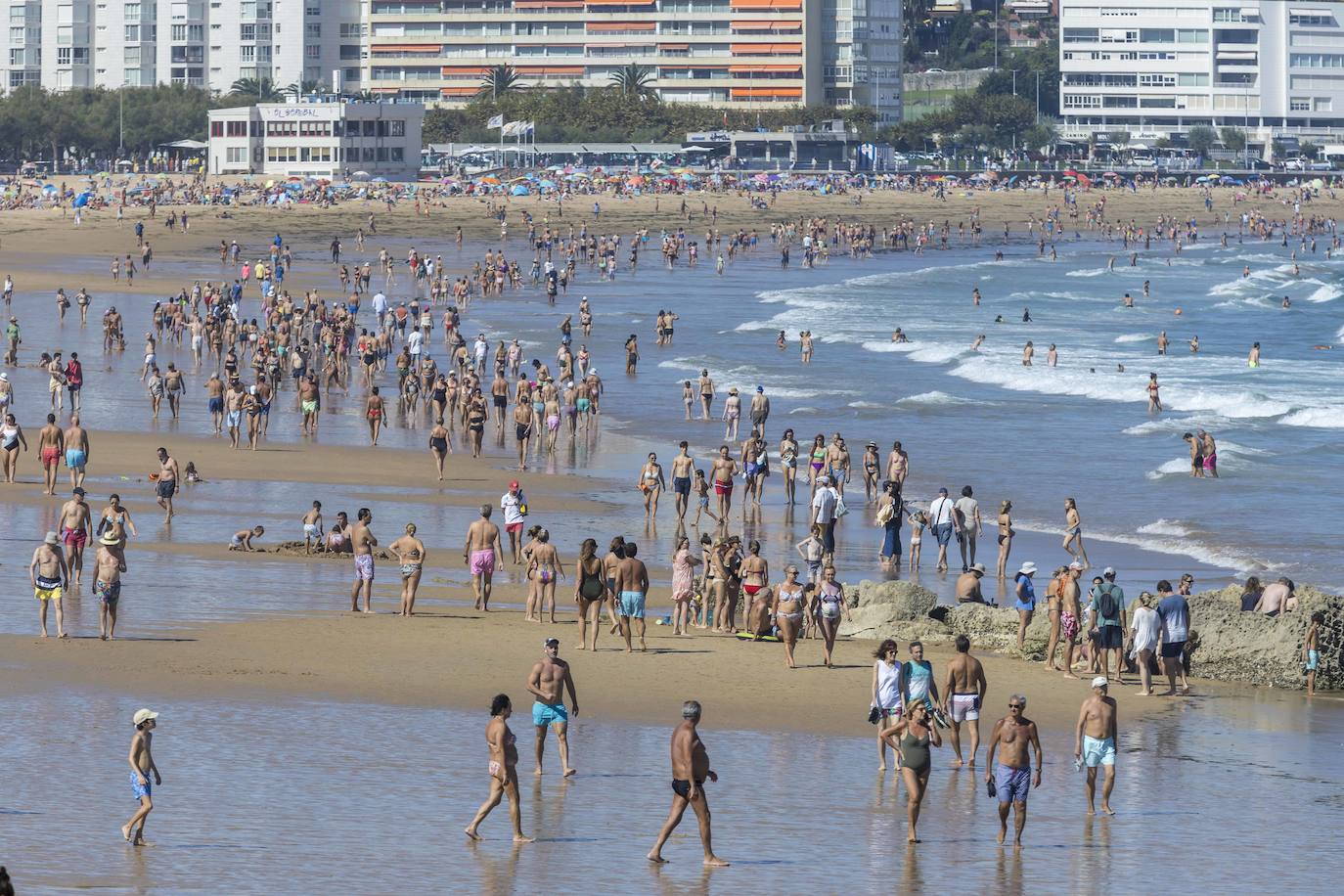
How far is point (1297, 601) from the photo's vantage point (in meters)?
19.6

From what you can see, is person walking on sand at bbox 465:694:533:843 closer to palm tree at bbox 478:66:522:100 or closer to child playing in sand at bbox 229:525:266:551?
child playing in sand at bbox 229:525:266:551

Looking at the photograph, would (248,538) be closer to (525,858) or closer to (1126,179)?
(525,858)

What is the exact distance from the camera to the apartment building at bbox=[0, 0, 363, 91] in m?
152

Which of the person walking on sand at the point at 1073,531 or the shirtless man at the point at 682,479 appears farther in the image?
the shirtless man at the point at 682,479

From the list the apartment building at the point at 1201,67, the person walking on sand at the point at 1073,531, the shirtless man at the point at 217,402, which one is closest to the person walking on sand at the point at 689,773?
the person walking on sand at the point at 1073,531

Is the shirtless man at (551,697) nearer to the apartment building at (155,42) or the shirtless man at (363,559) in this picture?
the shirtless man at (363,559)

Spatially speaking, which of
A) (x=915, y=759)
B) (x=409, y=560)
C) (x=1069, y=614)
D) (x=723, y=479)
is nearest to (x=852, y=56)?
(x=723, y=479)

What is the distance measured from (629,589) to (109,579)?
4.80 metres

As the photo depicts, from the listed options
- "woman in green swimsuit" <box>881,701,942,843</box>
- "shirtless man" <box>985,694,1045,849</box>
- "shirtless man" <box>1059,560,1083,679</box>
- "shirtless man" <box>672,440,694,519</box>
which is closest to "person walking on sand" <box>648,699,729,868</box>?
"woman in green swimsuit" <box>881,701,942,843</box>

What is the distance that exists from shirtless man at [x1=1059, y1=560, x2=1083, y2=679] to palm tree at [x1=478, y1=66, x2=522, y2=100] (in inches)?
5315

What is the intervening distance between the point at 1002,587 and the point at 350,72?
144062mm

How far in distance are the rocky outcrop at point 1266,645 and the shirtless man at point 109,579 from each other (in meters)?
10.2

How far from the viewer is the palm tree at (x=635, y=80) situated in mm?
153038


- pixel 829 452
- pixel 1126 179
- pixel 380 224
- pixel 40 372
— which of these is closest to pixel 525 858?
pixel 829 452
